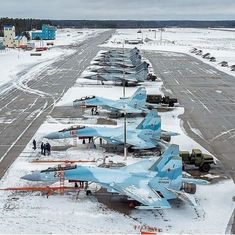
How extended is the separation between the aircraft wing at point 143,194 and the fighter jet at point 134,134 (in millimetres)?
10202

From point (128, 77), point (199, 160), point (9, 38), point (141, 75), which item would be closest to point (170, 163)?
point (199, 160)

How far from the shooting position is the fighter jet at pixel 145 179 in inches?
1064

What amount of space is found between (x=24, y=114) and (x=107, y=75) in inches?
1103

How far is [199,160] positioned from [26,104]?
32.5 metres

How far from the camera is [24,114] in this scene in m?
53.3

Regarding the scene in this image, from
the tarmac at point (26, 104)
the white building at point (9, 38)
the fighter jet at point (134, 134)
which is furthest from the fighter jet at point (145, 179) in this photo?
the white building at point (9, 38)

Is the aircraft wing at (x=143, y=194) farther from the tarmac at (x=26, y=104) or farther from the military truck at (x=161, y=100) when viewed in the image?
the military truck at (x=161, y=100)

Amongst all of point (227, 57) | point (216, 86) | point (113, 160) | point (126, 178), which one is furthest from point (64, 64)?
point (126, 178)

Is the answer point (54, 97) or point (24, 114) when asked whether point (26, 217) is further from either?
point (54, 97)

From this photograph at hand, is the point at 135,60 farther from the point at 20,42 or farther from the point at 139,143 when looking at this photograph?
the point at 139,143

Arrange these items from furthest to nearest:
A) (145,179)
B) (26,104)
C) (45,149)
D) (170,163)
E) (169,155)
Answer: (26,104) → (45,149) → (169,155) → (145,179) → (170,163)

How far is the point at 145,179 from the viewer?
2842 centimetres

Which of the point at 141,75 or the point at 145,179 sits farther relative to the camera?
the point at 141,75

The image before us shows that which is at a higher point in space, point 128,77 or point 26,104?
point 128,77
